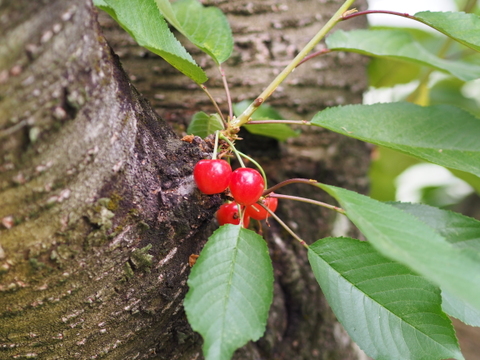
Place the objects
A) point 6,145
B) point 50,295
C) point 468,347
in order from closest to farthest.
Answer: point 6,145 → point 50,295 → point 468,347

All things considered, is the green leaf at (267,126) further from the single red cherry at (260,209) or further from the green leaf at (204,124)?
the single red cherry at (260,209)

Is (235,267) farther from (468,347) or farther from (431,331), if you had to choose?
(468,347)

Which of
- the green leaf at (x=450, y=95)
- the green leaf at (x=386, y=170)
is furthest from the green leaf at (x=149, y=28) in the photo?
the green leaf at (x=450, y=95)

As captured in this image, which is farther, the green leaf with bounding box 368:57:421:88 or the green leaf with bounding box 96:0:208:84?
the green leaf with bounding box 368:57:421:88

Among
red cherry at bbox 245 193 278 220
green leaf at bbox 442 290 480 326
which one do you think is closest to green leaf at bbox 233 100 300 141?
red cherry at bbox 245 193 278 220

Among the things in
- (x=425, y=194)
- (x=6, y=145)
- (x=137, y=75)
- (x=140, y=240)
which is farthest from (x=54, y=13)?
(x=425, y=194)

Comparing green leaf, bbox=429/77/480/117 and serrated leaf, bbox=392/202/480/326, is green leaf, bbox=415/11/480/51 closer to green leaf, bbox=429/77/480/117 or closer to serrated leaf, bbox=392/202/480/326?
serrated leaf, bbox=392/202/480/326

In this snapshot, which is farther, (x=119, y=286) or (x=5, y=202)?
(x=119, y=286)
